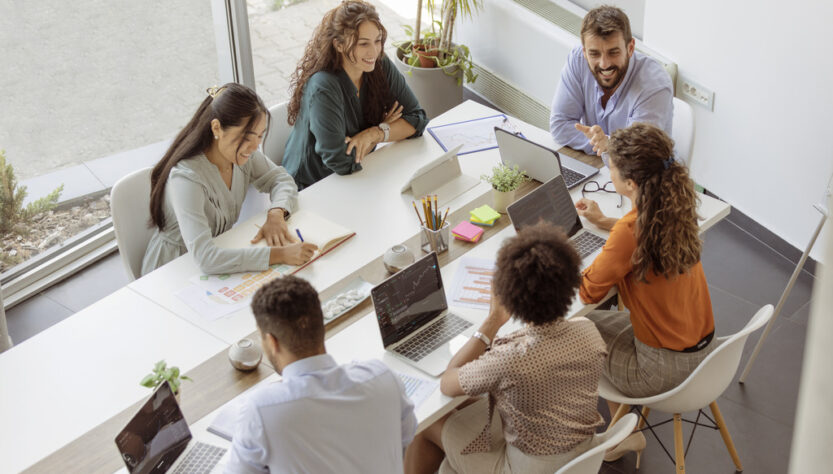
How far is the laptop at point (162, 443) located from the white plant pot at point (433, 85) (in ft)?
11.3

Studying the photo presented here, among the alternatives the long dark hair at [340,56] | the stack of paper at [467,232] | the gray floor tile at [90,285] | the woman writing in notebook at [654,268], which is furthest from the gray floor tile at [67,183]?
the woman writing in notebook at [654,268]

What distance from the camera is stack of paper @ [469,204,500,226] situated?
315cm

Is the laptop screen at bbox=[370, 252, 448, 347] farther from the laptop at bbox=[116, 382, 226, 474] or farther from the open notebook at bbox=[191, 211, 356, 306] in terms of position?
the laptop at bbox=[116, 382, 226, 474]

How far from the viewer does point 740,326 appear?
3697 mm

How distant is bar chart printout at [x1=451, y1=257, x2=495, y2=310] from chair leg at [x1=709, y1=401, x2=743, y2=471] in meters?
0.91

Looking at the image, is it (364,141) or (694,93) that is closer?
(364,141)

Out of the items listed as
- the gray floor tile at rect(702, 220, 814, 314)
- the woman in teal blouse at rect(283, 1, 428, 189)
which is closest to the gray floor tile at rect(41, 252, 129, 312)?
the woman in teal blouse at rect(283, 1, 428, 189)

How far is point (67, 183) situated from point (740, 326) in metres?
3.48

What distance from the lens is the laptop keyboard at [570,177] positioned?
3370 millimetres

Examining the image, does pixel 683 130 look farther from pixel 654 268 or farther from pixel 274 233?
pixel 274 233

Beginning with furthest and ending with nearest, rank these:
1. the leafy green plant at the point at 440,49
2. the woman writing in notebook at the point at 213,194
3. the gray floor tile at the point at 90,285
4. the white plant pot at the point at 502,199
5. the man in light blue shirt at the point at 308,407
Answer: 1. the leafy green plant at the point at 440,49
2. the gray floor tile at the point at 90,285
3. the white plant pot at the point at 502,199
4. the woman writing in notebook at the point at 213,194
5. the man in light blue shirt at the point at 308,407

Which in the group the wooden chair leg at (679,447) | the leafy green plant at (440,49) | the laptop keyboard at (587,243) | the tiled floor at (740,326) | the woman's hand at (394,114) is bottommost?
the tiled floor at (740,326)

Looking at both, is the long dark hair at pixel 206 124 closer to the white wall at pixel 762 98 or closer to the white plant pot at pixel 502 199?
the white plant pot at pixel 502 199

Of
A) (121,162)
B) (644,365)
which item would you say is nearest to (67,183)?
(121,162)
